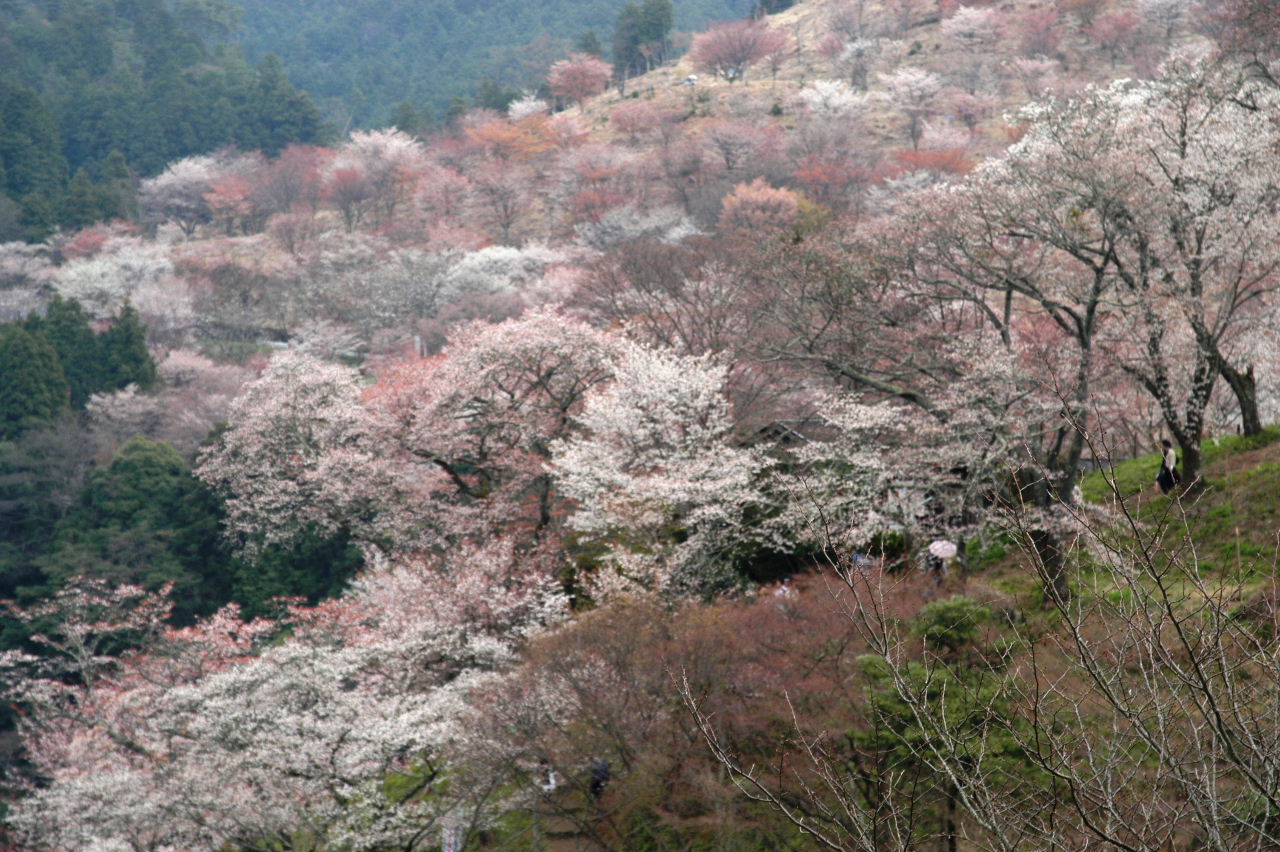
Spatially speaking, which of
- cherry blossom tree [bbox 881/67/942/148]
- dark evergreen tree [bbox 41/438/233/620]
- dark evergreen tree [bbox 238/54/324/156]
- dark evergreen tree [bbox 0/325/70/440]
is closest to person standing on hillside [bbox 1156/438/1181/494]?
dark evergreen tree [bbox 41/438/233/620]

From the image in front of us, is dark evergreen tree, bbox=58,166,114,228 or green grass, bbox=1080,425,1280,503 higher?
dark evergreen tree, bbox=58,166,114,228

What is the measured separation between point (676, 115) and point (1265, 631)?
47.2m

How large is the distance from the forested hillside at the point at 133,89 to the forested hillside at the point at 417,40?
12.2 m

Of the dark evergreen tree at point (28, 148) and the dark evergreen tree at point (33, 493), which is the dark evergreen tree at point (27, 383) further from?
the dark evergreen tree at point (28, 148)

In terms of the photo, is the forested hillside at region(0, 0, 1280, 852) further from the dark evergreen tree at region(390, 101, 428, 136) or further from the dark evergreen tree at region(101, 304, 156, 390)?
the dark evergreen tree at region(390, 101, 428, 136)

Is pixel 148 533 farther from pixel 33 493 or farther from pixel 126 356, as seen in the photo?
pixel 126 356

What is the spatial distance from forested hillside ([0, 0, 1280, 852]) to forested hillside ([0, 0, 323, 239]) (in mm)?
29192

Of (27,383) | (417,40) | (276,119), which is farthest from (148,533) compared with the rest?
(417,40)

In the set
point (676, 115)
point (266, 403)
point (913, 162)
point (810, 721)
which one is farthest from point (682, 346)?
point (676, 115)

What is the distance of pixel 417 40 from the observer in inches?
3337

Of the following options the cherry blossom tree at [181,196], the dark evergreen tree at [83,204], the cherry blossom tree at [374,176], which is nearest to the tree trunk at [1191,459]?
the cherry blossom tree at [374,176]

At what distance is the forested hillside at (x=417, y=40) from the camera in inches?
3031

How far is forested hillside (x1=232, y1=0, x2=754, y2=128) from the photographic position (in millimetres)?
77000

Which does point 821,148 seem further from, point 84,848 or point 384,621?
point 84,848
